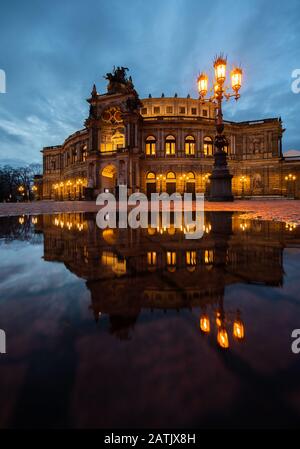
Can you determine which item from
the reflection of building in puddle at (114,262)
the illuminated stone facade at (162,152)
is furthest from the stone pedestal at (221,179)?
the illuminated stone facade at (162,152)

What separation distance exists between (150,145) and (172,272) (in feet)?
129

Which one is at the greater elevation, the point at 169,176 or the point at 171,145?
the point at 171,145

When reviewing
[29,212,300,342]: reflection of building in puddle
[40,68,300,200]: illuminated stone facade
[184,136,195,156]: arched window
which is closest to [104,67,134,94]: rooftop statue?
[40,68,300,200]: illuminated stone facade

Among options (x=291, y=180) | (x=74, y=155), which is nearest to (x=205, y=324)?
(x=291, y=180)

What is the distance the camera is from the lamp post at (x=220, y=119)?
14031mm

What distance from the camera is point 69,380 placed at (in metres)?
0.95

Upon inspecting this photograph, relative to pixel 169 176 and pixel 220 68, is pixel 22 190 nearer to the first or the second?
pixel 169 176

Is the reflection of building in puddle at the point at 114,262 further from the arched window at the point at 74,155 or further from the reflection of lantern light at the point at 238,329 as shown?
the arched window at the point at 74,155

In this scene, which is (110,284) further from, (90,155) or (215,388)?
Result: (90,155)

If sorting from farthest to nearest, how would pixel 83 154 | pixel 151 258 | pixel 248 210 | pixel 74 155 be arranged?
pixel 74 155 → pixel 83 154 → pixel 248 210 → pixel 151 258

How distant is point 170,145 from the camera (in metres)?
39.5
